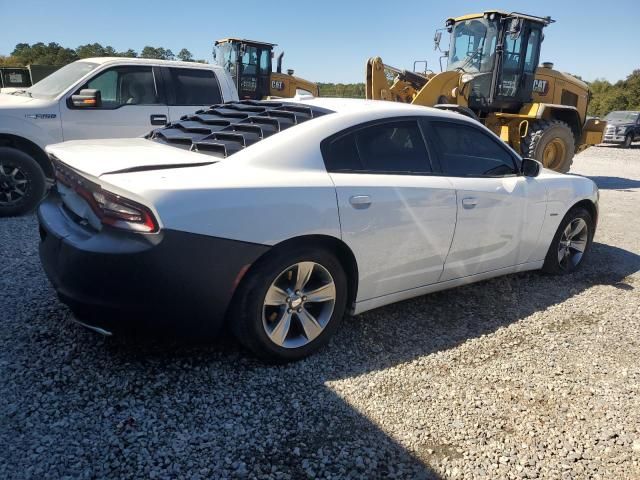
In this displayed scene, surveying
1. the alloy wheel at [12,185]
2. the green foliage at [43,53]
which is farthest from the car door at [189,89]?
the green foliage at [43,53]

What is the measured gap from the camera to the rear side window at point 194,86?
22.1ft

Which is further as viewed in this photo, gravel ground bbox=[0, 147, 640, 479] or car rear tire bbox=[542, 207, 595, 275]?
car rear tire bbox=[542, 207, 595, 275]

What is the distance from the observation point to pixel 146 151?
3064 millimetres

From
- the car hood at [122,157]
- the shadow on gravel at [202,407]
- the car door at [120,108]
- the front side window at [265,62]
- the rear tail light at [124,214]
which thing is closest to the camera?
the shadow on gravel at [202,407]

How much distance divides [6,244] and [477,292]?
14.7 ft

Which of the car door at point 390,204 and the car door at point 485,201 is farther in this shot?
the car door at point 485,201

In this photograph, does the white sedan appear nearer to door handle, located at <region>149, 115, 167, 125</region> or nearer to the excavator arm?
door handle, located at <region>149, 115, 167, 125</region>

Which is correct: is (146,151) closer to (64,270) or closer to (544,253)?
(64,270)

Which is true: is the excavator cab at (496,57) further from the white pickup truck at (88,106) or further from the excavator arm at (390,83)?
the white pickup truck at (88,106)

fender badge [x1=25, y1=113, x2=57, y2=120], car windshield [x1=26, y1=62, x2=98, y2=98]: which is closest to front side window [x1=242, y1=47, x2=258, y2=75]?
car windshield [x1=26, y1=62, x2=98, y2=98]

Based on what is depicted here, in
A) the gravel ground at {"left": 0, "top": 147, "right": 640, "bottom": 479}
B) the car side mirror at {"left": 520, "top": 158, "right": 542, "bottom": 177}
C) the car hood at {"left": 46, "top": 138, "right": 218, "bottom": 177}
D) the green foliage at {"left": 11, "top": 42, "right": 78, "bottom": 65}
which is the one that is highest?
the green foliage at {"left": 11, "top": 42, "right": 78, "bottom": 65}

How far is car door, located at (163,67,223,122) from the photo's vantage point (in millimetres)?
6687

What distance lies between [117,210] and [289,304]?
1.06 m

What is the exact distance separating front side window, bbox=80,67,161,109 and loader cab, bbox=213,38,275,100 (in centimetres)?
825
